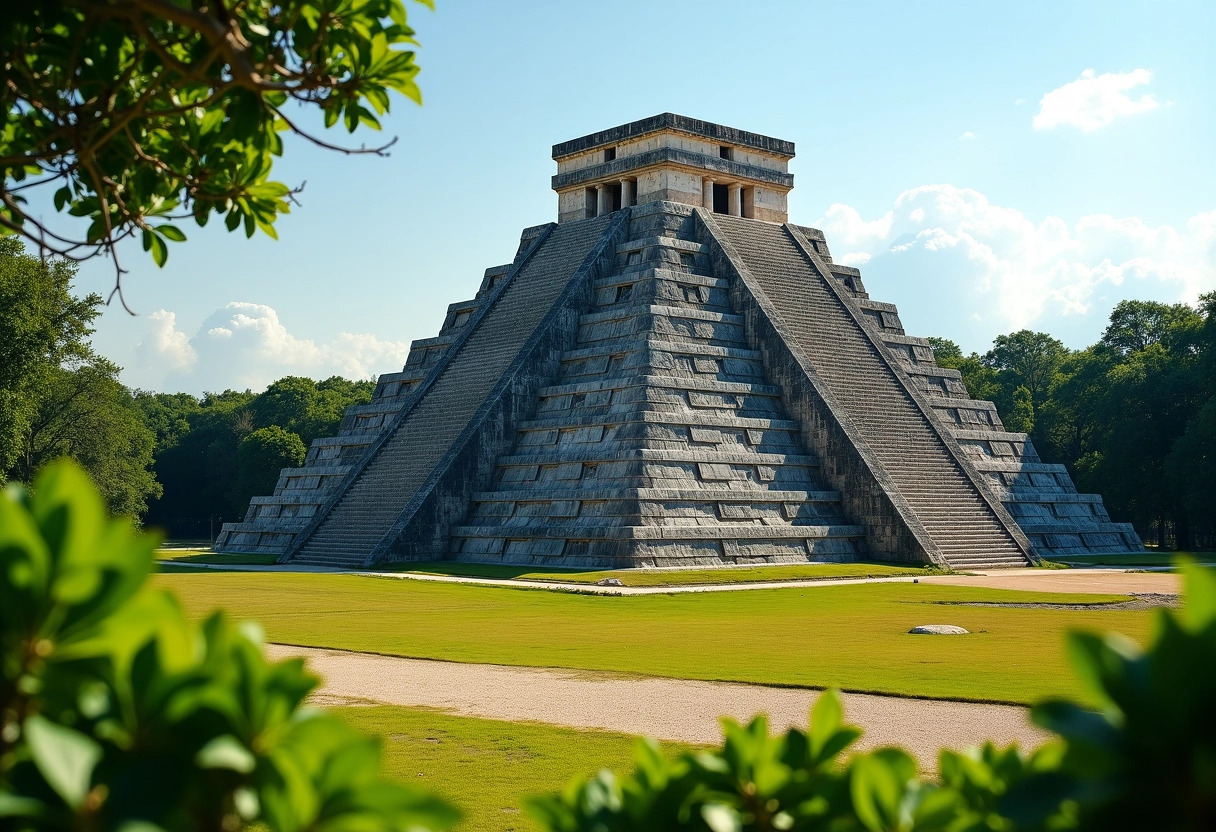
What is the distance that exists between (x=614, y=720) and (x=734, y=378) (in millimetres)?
29349

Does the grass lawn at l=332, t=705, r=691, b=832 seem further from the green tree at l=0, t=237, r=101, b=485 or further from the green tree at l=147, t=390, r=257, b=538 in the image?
the green tree at l=147, t=390, r=257, b=538

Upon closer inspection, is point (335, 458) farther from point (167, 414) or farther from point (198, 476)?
point (167, 414)

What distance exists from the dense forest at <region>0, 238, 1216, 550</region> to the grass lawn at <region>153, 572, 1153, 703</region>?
1246 centimetres

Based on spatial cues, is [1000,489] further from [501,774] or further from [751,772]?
[751,772]

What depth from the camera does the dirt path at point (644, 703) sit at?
10.2 m

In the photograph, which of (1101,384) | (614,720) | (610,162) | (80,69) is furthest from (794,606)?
(1101,384)

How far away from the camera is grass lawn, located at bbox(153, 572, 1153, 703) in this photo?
14164 mm

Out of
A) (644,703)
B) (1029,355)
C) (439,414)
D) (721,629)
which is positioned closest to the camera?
(644,703)

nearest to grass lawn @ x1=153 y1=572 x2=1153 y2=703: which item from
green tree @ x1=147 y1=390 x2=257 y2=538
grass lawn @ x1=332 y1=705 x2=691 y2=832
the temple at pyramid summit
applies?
grass lawn @ x1=332 y1=705 x2=691 y2=832

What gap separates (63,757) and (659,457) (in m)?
32.8

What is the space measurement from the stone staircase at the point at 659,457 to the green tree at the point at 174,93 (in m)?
26.8

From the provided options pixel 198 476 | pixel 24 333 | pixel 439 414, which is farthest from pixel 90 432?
pixel 198 476

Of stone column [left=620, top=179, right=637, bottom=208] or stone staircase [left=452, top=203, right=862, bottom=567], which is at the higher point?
stone column [left=620, top=179, right=637, bottom=208]

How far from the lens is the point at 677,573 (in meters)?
31.7
